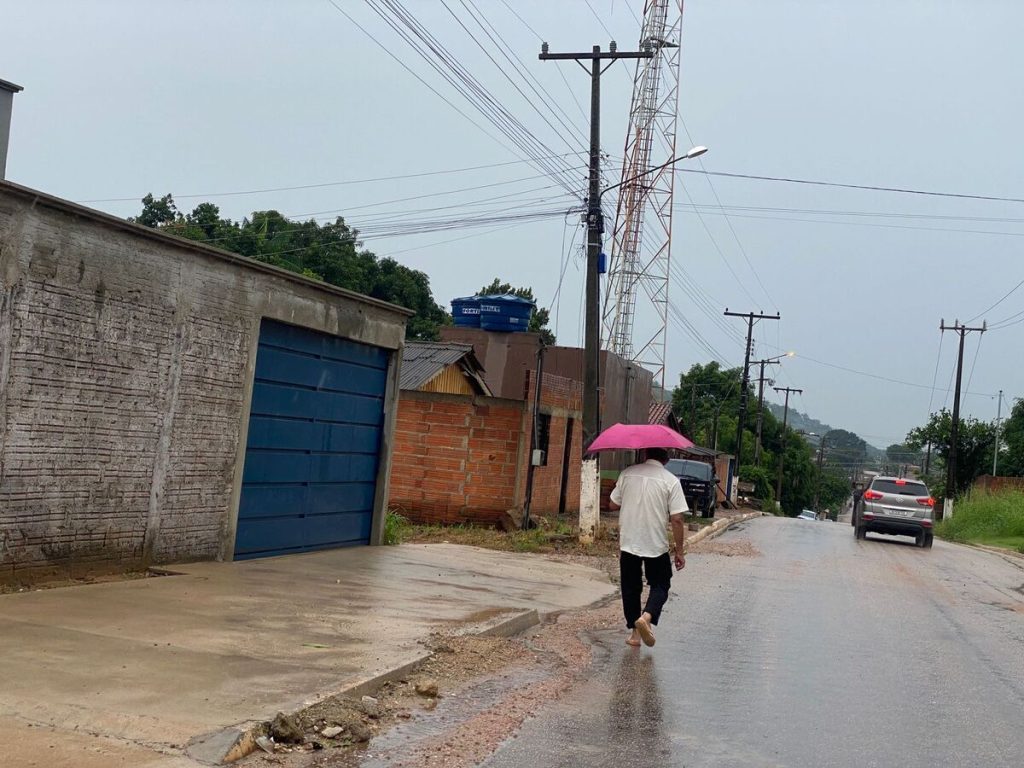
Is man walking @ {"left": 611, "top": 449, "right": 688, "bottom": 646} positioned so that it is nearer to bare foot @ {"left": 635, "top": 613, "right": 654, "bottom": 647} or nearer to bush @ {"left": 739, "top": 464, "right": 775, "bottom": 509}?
bare foot @ {"left": 635, "top": 613, "right": 654, "bottom": 647}

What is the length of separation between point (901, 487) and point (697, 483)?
694 centimetres

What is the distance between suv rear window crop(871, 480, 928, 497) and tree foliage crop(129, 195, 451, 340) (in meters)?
18.7

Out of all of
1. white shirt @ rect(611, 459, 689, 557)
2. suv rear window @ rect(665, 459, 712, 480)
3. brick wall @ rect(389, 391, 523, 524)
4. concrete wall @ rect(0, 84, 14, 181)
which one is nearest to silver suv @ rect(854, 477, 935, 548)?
suv rear window @ rect(665, 459, 712, 480)

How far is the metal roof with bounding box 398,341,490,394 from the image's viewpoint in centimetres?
2528

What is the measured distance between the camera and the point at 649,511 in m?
9.68

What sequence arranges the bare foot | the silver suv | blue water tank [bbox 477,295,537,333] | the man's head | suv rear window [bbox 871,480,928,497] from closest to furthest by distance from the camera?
the bare foot
the man's head
the silver suv
suv rear window [bbox 871,480,928,497]
blue water tank [bbox 477,295,537,333]

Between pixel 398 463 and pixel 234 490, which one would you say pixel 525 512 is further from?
pixel 234 490

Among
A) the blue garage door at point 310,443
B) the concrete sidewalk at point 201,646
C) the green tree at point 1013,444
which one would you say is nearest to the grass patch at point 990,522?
the green tree at point 1013,444

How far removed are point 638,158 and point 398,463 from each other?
2085 centimetres

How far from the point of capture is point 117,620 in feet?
25.8

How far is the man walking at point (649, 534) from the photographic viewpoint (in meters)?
9.62

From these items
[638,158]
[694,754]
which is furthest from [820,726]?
[638,158]

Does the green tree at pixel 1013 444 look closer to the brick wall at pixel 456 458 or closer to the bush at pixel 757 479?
the bush at pixel 757 479

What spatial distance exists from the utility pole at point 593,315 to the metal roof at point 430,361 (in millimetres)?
6190
